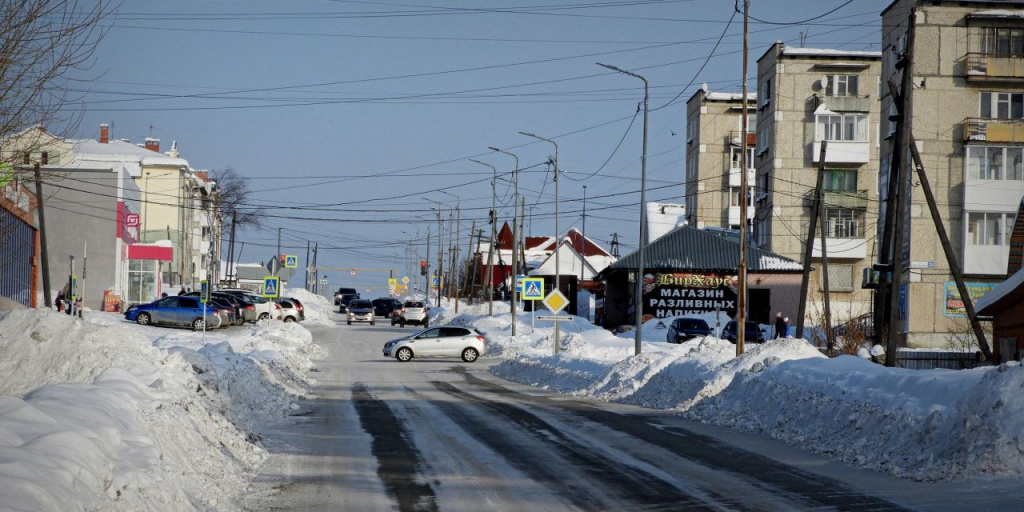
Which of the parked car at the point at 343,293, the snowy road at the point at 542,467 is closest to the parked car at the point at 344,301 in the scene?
the parked car at the point at 343,293

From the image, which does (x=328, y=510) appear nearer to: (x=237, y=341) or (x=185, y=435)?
(x=185, y=435)

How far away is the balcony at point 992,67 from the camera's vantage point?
54406 mm

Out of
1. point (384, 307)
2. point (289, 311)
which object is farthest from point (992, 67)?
point (384, 307)

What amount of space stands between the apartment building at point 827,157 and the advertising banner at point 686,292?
6878 millimetres

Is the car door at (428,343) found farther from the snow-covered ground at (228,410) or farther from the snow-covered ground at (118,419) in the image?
the snow-covered ground at (118,419)

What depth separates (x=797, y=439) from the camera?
1567cm

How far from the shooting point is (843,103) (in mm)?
72438

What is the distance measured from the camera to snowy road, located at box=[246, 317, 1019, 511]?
10.2 m

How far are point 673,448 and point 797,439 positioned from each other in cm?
231

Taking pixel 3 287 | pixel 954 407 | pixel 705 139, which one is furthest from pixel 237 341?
pixel 705 139

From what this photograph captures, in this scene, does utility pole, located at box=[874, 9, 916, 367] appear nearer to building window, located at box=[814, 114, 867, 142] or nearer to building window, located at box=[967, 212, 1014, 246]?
building window, located at box=[967, 212, 1014, 246]

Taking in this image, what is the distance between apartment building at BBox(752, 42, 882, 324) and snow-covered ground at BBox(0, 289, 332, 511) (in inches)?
2176

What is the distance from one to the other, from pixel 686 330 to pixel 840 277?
23.1 metres

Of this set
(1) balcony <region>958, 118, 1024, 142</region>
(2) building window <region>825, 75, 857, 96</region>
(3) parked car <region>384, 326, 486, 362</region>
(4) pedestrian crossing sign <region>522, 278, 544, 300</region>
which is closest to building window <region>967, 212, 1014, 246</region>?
(1) balcony <region>958, 118, 1024, 142</region>
